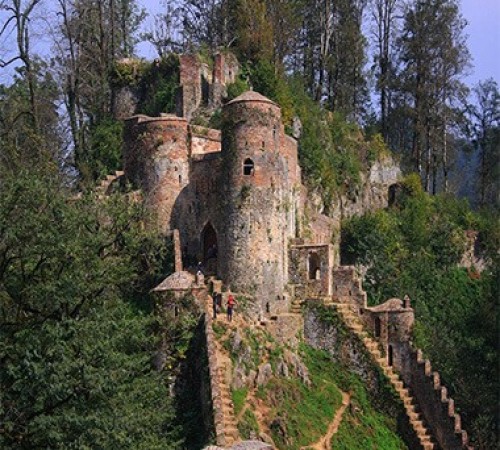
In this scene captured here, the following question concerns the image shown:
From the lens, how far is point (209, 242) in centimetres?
3812

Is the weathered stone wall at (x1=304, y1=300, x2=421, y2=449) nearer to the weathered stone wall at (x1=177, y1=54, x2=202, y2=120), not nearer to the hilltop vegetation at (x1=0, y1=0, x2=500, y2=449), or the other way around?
the hilltop vegetation at (x1=0, y1=0, x2=500, y2=449)

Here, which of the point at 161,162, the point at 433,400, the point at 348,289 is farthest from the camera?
the point at 348,289

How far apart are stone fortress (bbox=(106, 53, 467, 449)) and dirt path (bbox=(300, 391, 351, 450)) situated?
203 centimetres

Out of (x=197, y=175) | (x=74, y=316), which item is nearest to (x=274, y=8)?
(x=197, y=175)

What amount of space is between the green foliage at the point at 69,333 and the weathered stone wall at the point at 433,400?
9871mm

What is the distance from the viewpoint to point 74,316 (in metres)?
28.0

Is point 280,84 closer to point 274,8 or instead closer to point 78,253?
point 274,8

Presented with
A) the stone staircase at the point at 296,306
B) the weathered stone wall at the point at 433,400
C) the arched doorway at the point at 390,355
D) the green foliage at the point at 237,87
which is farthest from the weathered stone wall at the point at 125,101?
the weathered stone wall at the point at 433,400

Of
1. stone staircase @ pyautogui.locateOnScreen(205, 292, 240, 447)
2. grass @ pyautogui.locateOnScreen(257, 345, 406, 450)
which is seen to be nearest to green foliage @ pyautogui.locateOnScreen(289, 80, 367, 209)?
grass @ pyautogui.locateOnScreen(257, 345, 406, 450)

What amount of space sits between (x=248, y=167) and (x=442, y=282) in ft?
50.1

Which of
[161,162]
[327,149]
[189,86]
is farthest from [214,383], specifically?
[327,149]

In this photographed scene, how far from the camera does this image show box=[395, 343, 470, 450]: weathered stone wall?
35.2 m

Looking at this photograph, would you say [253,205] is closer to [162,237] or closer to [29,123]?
[162,237]

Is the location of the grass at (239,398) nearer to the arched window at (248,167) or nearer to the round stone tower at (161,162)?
the round stone tower at (161,162)
